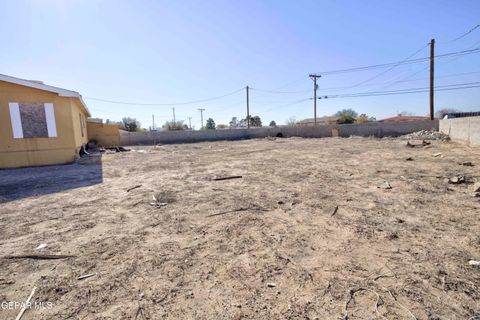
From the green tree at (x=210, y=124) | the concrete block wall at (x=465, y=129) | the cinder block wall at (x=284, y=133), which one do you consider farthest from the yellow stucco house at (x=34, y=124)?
the green tree at (x=210, y=124)

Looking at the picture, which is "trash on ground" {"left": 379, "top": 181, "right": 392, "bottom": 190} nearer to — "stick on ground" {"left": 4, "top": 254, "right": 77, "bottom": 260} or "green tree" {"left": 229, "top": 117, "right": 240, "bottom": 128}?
"stick on ground" {"left": 4, "top": 254, "right": 77, "bottom": 260}

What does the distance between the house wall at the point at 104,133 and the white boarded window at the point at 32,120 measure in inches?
420

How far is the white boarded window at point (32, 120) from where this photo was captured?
9.86 metres

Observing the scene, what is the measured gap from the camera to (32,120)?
1019 cm

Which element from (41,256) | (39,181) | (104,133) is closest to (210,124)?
(104,133)

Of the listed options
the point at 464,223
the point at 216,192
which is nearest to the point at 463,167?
the point at 464,223

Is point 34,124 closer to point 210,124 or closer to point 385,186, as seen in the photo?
point 385,186

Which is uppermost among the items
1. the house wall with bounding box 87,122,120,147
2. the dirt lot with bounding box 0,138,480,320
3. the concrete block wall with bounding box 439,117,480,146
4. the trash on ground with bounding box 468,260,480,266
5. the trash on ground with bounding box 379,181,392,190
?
the house wall with bounding box 87,122,120,147

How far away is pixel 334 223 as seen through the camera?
3785 mm

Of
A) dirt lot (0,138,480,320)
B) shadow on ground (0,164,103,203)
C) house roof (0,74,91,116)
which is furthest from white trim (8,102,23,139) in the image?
dirt lot (0,138,480,320)

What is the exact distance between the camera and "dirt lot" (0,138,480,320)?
2109mm

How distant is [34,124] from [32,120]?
0.17 metres

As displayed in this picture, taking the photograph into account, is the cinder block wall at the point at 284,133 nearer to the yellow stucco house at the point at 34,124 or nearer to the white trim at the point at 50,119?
the yellow stucco house at the point at 34,124

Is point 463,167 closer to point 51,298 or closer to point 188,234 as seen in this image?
point 188,234
